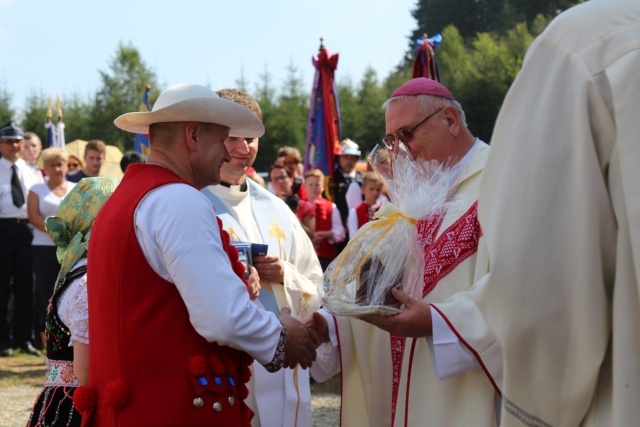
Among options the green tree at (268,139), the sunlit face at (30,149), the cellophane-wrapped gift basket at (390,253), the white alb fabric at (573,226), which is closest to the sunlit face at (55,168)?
the sunlit face at (30,149)

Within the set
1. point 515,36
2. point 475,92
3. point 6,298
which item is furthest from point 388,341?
point 515,36

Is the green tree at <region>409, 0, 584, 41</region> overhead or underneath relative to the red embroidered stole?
overhead

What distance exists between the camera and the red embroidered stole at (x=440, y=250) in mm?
3136

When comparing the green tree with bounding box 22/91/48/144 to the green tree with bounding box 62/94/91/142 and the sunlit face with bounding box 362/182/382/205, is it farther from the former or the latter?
the sunlit face with bounding box 362/182/382/205

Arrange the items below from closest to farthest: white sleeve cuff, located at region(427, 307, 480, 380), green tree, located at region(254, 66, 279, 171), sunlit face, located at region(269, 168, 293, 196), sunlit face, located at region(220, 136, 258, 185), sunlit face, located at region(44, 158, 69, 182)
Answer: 1. white sleeve cuff, located at region(427, 307, 480, 380)
2. sunlit face, located at region(220, 136, 258, 185)
3. sunlit face, located at region(44, 158, 69, 182)
4. sunlit face, located at region(269, 168, 293, 196)
5. green tree, located at region(254, 66, 279, 171)

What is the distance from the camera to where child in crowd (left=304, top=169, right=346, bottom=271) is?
9.76 meters

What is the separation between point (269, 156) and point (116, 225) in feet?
126

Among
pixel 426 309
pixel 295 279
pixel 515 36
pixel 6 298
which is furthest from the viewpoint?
pixel 515 36

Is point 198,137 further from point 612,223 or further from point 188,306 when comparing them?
point 612,223

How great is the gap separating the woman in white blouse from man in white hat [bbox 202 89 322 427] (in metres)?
5.53

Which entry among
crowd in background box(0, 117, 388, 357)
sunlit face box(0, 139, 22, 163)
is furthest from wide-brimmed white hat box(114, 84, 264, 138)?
sunlit face box(0, 139, 22, 163)

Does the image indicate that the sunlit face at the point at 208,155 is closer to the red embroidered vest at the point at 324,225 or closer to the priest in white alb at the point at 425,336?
the priest in white alb at the point at 425,336

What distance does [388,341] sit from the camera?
141 inches

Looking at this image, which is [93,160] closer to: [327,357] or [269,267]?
[269,267]
